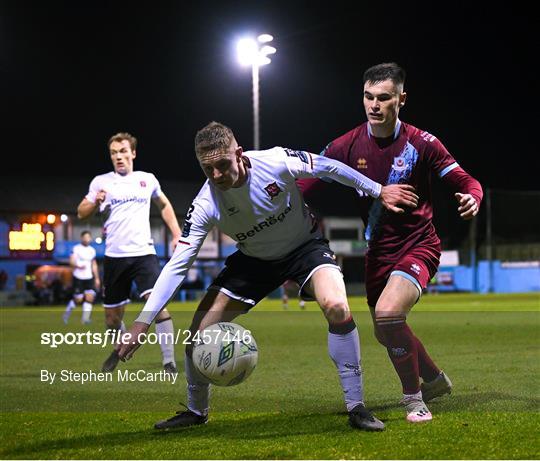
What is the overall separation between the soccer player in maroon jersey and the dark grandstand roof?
128ft

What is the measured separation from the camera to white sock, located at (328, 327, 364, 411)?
523cm

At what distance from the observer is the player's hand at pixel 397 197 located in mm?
5258

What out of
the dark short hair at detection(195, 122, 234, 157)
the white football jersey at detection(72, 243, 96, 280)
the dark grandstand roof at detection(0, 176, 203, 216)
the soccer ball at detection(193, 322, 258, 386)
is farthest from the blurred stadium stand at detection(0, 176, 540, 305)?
the dark short hair at detection(195, 122, 234, 157)

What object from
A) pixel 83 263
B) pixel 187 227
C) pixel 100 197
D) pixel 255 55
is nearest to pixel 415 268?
pixel 187 227

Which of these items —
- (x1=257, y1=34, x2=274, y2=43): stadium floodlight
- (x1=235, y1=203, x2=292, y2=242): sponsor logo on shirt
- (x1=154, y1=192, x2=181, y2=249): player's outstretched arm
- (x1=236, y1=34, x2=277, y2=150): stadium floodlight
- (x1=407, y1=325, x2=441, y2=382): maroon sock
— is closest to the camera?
(x1=235, y1=203, x2=292, y2=242): sponsor logo on shirt

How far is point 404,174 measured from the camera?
5852 millimetres

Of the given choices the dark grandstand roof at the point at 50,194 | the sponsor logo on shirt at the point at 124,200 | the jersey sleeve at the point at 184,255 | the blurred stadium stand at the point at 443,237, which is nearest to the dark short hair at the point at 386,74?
the jersey sleeve at the point at 184,255

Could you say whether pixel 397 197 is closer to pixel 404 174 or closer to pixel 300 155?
pixel 404 174

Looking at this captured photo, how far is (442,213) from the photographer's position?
4544cm

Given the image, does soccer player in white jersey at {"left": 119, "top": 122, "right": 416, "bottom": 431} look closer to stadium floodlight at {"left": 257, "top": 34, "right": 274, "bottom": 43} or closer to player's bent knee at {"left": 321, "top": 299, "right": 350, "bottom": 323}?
player's bent knee at {"left": 321, "top": 299, "right": 350, "bottom": 323}

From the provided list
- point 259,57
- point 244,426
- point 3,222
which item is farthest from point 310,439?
point 3,222

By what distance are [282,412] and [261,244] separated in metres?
1.35

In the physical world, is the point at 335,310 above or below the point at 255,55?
below

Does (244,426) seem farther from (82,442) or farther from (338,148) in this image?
(338,148)
